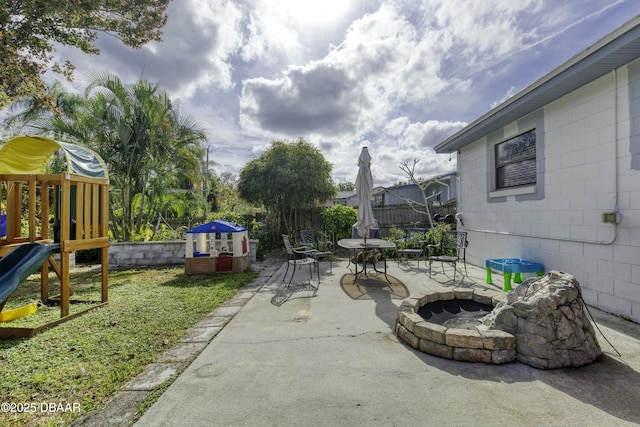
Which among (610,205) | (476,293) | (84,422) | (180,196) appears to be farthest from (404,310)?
(180,196)

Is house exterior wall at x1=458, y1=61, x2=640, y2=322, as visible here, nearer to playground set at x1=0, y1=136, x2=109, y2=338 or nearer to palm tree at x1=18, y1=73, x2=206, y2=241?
playground set at x1=0, y1=136, x2=109, y2=338

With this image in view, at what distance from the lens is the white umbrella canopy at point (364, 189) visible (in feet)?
19.0

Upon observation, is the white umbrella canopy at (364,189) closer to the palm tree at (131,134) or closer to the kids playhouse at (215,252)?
the kids playhouse at (215,252)

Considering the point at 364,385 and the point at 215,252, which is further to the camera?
the point at 215,252

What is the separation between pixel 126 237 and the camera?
8438 mm

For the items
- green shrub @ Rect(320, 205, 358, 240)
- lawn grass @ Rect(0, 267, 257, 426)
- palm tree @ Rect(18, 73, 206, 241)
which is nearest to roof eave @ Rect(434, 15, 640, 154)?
green shrub @ Rect(320, 205, 358, 240)

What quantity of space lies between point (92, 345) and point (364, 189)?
491cm

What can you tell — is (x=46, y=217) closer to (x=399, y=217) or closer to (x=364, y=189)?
(x=364, y=189)

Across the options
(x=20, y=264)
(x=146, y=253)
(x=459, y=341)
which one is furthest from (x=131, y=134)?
(x=459, y=341)

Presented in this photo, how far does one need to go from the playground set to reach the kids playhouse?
2.12m

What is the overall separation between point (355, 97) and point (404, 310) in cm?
894

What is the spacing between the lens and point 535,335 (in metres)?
2.35

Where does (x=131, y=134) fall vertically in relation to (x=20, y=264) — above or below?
above

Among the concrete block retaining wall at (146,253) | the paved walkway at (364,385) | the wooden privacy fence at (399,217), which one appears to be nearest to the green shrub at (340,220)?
the wooden privacy fence at (399,217)
